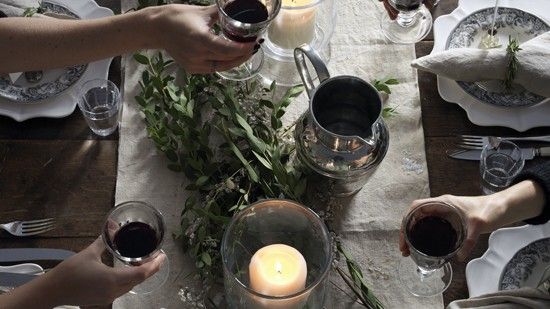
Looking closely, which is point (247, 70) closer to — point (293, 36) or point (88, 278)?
point (293, 36)

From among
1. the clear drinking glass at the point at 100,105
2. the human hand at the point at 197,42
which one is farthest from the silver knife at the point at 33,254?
the human hand at the point at 197,42

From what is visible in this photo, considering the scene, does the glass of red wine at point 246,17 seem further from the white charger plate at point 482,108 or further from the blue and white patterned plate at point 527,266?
the blue and white patterned plate at point 527,266

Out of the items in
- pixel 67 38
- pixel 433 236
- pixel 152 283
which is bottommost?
pixel 152 283

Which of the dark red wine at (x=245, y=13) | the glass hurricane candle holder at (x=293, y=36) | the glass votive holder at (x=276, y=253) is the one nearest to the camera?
the glass votive holder at (x=276, y=253)

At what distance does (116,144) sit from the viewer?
3.62 ft

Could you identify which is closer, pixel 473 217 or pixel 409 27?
pixel 473 217

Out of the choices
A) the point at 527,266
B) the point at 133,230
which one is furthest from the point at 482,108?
the point at 133,230

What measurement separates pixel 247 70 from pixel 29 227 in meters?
0.39

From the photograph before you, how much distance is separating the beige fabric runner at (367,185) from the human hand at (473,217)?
76 mm

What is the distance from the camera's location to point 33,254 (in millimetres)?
999

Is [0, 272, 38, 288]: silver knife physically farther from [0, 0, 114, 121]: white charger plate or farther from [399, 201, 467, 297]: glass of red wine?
[399, 201, 467, 297]: glass of red wine

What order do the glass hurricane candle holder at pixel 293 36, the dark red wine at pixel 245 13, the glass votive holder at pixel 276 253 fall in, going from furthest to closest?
the glass hurricane candle holder at pixel 293 36, the dark red wine at pixel 245 13, the glass votive holder at pixel 276 253

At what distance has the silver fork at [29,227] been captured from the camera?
1021 mm

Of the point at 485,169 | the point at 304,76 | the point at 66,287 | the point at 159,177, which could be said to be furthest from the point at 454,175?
the point at 66,287
